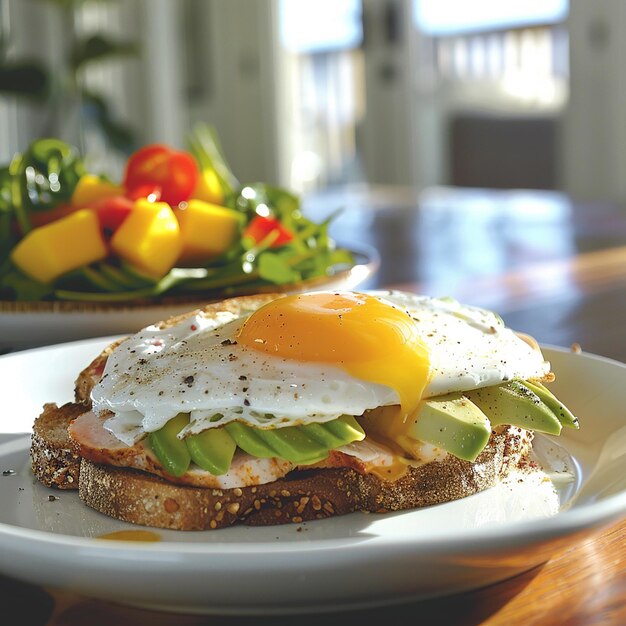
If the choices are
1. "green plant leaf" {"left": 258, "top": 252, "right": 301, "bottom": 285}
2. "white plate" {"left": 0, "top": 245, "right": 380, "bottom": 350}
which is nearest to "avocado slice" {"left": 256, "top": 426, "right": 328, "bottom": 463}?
"white plate" {"left": 0, "top": 245, "right": 380, "bottom": 350}

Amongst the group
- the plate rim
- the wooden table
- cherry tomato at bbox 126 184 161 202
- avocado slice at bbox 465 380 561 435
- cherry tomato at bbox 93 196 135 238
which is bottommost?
the wooden table

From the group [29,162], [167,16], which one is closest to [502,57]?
[167,16]

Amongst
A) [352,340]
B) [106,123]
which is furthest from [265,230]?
[106,123]

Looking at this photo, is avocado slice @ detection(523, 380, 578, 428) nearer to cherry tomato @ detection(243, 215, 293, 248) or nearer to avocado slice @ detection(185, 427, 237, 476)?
avocado slice @ detection(185, 427, 237, 476)

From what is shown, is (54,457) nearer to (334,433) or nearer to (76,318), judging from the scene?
(334,433)

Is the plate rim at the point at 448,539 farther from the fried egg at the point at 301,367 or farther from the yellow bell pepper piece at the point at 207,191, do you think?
the yellow bell pepper piece at the point at 207,191

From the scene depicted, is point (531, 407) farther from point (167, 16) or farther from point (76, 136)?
point (167, 16)
